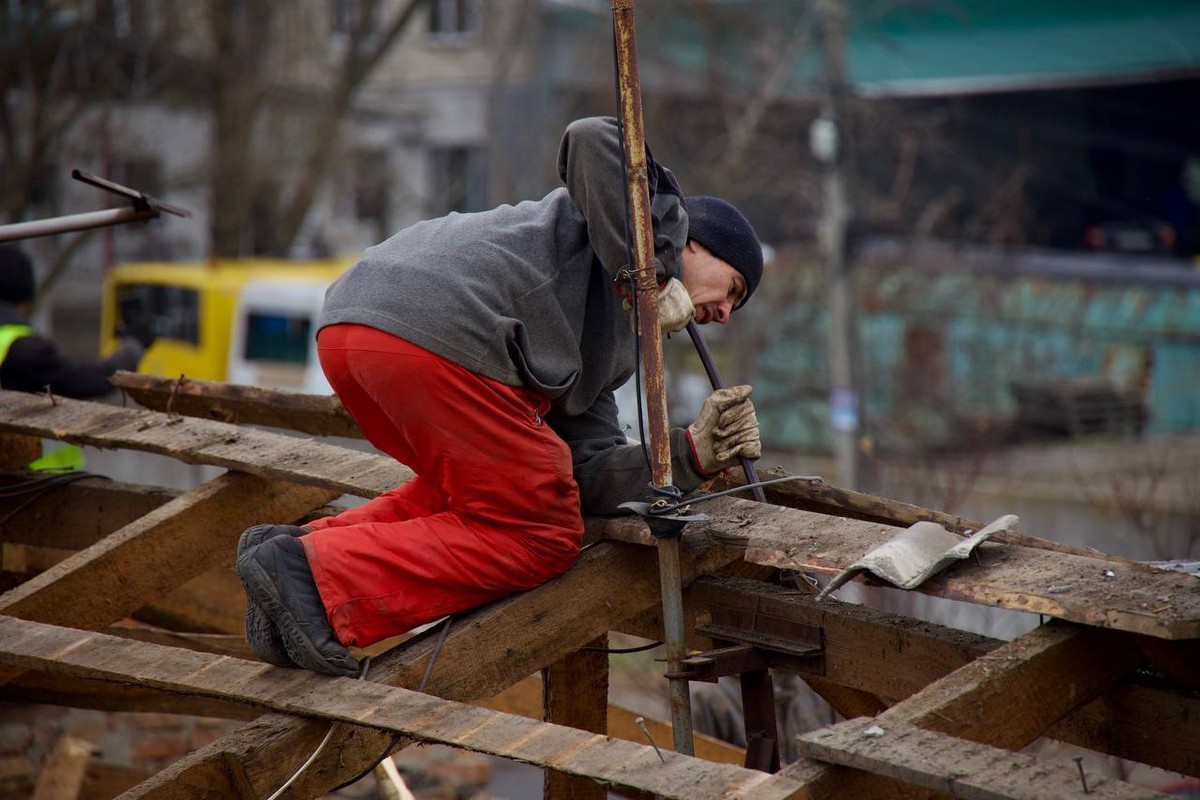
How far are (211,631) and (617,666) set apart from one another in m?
4.31

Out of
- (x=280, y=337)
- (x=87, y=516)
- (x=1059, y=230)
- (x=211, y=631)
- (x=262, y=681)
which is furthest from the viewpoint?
(x=1059, y=230)

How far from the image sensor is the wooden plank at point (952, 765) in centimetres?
205

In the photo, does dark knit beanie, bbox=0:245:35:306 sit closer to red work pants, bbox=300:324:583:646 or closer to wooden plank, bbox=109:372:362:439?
wooden plank, bbox=109:372:362:439

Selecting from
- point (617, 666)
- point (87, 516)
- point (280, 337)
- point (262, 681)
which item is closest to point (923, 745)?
point (262, 681)

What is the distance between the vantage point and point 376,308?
3.00m

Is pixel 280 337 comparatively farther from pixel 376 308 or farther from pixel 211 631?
pixel 376 308

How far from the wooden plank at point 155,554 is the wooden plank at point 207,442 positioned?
0.32 feet

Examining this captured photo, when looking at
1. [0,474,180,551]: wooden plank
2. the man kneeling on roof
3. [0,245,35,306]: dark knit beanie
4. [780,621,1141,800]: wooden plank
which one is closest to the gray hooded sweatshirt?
the man kneeling on roof

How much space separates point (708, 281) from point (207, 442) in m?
1.53

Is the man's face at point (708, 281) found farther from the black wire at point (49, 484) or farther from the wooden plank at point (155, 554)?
the black wire at point (49, 484)

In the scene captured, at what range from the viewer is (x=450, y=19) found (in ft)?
88.8

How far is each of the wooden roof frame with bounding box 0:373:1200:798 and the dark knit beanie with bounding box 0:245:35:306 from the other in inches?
87.0

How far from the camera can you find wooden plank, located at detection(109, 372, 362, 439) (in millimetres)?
4199

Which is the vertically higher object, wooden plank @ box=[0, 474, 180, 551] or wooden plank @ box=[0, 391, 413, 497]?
wooden plank @ box=[0, 391, 413, 497]
